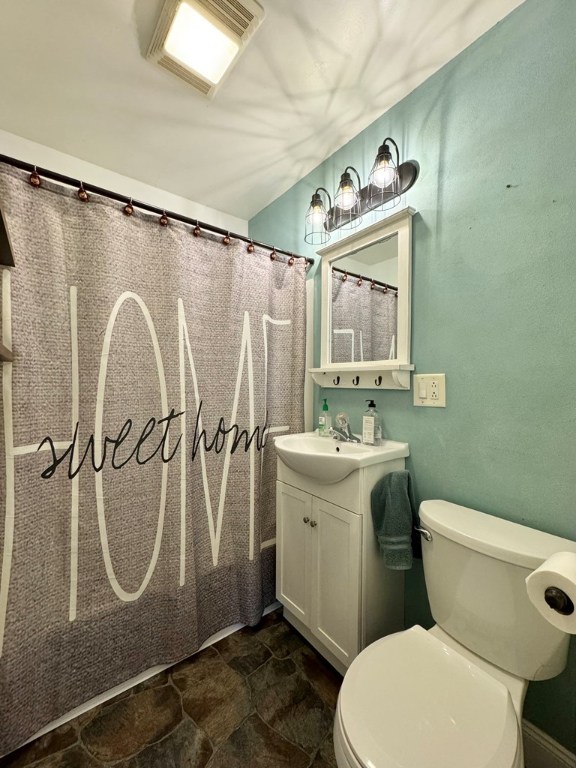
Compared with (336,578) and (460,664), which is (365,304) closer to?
(336,578)

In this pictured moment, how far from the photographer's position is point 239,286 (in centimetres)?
154

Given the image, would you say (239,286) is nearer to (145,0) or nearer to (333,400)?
(333,400)

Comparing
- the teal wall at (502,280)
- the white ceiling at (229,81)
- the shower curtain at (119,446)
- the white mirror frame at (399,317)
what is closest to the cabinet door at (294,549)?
the shower curtain at (119,446)

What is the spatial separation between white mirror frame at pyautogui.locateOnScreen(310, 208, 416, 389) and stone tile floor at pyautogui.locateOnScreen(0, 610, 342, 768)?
127 centimetres

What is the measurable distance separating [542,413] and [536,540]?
1.22 ft

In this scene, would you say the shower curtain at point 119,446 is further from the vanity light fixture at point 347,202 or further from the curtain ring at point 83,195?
the vanity light fixture at point 347,202

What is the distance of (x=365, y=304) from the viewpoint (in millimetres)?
1486

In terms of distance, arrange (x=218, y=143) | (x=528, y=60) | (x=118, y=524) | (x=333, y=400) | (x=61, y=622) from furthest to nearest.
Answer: (x=333, y=400), (x=218, y=143), (x=118, y=524), (x=61, y=622), (x=528, y=60)

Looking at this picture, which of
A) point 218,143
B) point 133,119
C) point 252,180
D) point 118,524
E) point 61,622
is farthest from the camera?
point 252,180

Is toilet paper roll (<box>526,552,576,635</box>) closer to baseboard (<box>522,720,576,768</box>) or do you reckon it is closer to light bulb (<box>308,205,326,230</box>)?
baseboard (<box>522,720,576,768</box>)

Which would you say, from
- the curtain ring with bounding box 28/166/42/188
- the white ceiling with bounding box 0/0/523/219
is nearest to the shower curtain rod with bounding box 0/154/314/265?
the curtain ring with bounding box 28/166/42/188

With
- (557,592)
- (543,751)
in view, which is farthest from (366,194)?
(543,751)

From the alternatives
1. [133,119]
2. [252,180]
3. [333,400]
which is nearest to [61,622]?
[333,400]

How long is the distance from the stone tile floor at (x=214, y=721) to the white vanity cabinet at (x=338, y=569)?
17 centimetres
